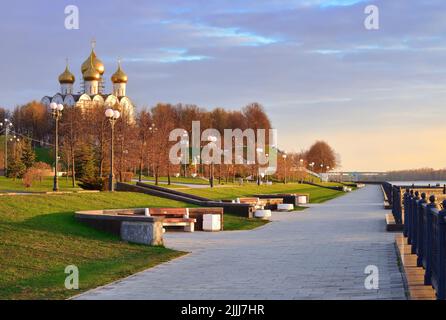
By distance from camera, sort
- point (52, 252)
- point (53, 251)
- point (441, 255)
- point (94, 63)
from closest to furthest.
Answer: point (441, 255) < point (52, 252) < point (53, 251) < point (94, 63)

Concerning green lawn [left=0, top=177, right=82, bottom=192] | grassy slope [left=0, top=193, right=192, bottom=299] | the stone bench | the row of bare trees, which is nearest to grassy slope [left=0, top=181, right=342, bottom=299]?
Answer: grassy slope [left=0, top=193, right=192, bottom=299]

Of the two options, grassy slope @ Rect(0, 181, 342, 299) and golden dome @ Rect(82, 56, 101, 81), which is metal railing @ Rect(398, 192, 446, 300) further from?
golden dome @ Rect(82, 56, 101, 81)

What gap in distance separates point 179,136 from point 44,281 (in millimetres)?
63935

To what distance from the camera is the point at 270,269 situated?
1259 cm

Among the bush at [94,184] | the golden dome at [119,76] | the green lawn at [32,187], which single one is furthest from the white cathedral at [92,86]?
the bush at [94,184]

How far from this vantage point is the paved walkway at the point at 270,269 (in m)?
9.91

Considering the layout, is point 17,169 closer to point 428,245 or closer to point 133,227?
point 133,227

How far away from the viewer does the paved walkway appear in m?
9.91

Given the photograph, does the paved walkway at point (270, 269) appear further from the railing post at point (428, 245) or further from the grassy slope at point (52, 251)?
the grassy slope at point (52, 251)

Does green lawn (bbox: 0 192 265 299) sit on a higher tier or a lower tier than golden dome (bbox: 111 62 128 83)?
lower

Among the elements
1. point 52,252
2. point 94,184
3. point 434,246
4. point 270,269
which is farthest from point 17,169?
point 434,246
